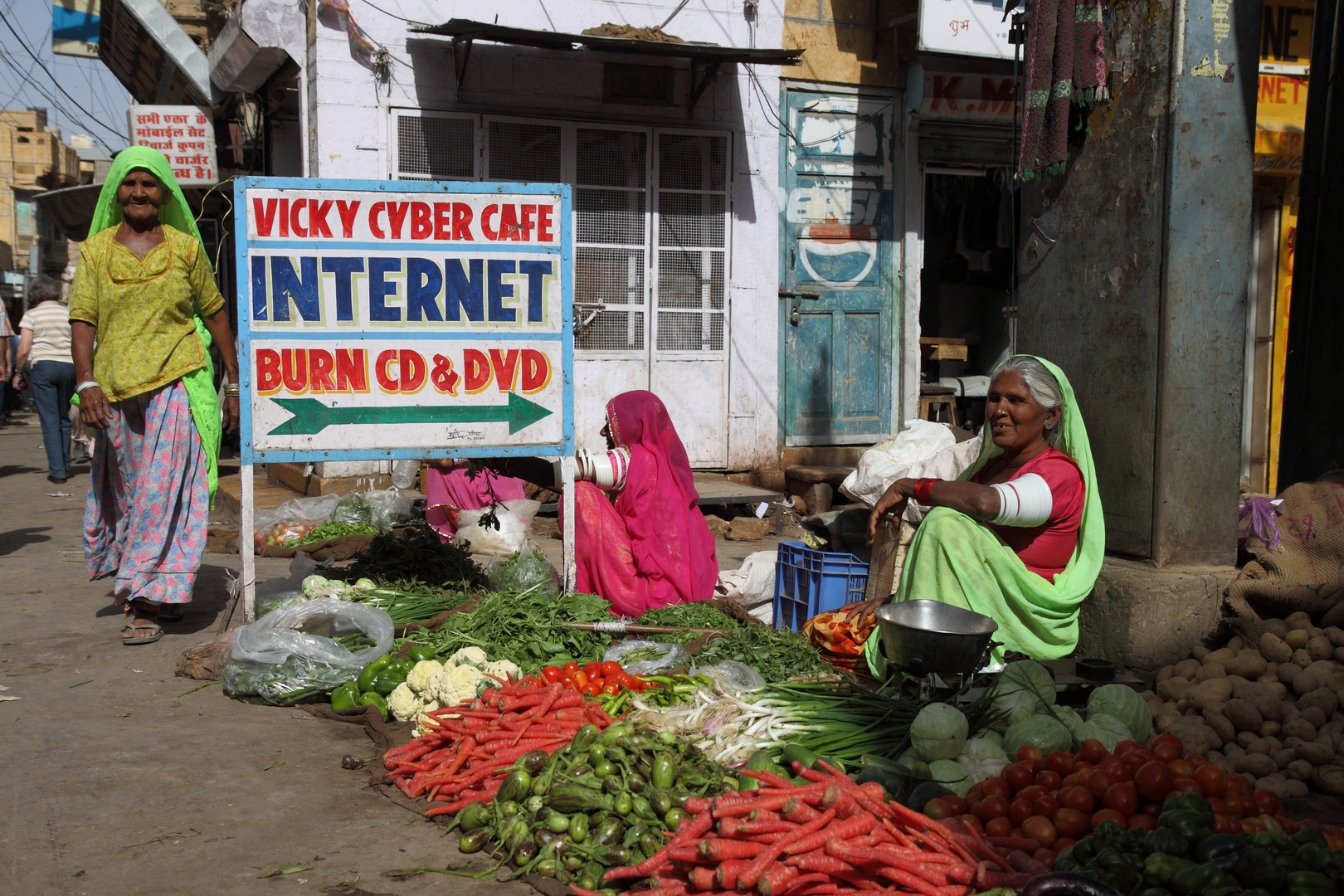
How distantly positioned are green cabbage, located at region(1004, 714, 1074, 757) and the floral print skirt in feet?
12.3

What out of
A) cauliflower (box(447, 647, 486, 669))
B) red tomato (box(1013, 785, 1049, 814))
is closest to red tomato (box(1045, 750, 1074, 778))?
red tomato (box(1013, 785, 1049, 814))

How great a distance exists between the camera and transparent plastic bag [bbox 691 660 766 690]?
12.2 feet

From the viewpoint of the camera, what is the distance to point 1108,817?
2492 mm

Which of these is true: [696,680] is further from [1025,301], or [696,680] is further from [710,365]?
[710,365]

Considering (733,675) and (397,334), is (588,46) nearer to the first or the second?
(397,334)

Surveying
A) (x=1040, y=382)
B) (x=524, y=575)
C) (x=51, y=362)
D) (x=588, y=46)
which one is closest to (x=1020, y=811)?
(x=1040, y=382)

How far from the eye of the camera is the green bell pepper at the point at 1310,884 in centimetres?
203

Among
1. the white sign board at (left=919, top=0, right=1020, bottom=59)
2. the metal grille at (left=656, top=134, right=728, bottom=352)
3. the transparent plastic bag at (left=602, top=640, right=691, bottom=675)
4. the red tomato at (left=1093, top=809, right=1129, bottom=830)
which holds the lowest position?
the transparent plastic bag at (left=602, top=640, right=691, bottom=675)

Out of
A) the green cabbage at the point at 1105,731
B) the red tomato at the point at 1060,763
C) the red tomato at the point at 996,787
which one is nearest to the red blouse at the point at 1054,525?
the green cabbage at the point at 1105,731

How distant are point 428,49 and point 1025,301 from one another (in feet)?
17.5

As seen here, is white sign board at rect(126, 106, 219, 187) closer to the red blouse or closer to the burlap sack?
the red blouse

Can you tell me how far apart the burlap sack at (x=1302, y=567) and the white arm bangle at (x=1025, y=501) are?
1.09 m

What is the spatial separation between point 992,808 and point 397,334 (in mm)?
3289

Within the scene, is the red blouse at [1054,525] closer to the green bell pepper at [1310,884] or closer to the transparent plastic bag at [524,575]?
the green bell pepper at [1310,884]
